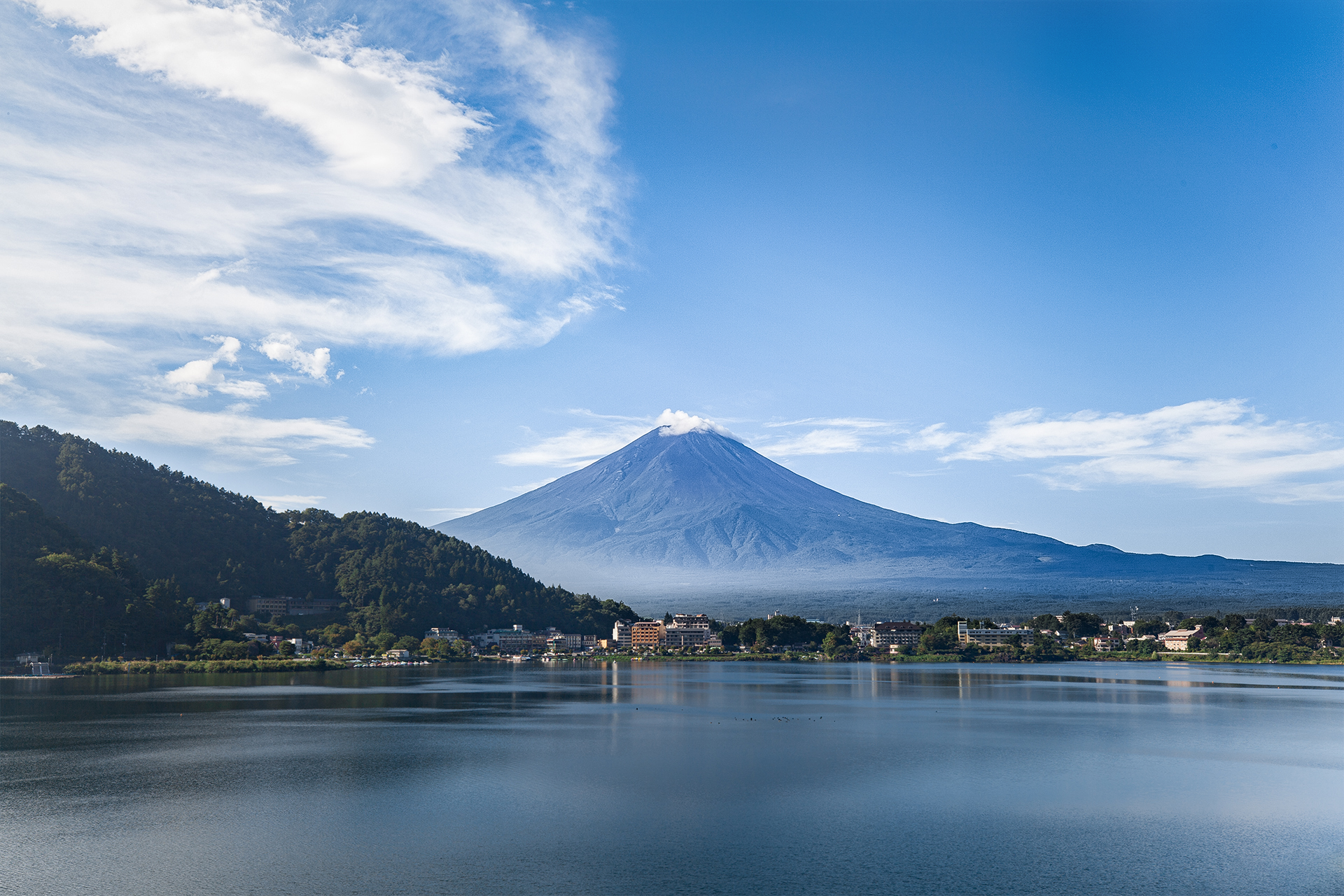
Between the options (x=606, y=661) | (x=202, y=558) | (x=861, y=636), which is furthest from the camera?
(x=861, y=636)

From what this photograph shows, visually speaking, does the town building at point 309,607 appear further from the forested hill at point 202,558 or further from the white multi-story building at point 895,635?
the white multi-story building at point 895,635

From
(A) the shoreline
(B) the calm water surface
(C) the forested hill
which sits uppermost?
(C) the forested hill

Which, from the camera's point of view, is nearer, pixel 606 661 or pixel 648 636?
pixel 606 661

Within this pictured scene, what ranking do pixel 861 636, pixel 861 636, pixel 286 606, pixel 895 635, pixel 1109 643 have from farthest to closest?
pixel 861 636 → pixel 861 636 → pixel 895 635 → pixel 1109 643 → pixel 286 606

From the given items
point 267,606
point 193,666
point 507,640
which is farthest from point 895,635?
point 193,666

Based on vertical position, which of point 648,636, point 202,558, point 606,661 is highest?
point 202,558

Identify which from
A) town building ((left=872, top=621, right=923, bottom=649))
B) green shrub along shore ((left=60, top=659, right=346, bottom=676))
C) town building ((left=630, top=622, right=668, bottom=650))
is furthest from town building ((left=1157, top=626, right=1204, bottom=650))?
green shrub along shore ((left=60, top=659, right=346, bottom=676))

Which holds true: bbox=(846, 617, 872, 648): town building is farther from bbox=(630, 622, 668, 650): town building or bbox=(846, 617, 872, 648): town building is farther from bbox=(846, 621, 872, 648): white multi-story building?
bbox=(630, 622, 668, 650): town building

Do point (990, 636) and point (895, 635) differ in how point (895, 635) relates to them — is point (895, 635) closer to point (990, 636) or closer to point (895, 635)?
point (895, 635)
